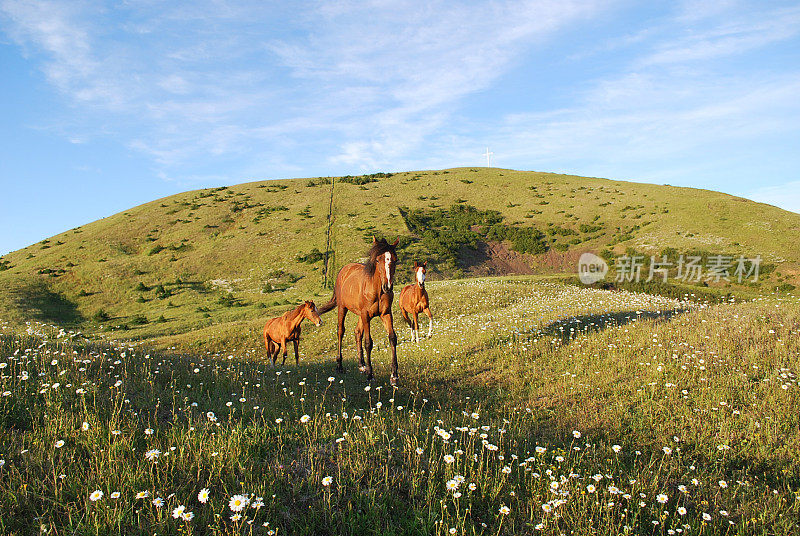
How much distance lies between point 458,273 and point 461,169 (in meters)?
68.5

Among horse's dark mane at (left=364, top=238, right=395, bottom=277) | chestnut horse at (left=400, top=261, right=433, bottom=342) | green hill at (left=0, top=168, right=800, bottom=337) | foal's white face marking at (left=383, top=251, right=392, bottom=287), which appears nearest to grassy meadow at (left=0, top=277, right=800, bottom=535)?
foal's white face marking at (left=383, top=251, right=392, bottom=287)

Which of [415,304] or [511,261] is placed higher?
[511,261]

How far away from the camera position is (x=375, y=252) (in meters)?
10.4

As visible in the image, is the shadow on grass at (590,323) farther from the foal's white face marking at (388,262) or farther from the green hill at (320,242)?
the green hill at (320,242)

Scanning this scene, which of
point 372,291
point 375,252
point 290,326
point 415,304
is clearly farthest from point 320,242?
point 375,252

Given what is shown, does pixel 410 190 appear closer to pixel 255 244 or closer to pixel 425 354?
pixel 255 244

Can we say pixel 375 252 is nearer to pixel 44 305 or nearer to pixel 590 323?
pixel 590 323

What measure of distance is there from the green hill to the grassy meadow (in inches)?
1079

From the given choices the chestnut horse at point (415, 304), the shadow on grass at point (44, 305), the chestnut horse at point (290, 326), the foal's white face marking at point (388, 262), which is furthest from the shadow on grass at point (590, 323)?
the shadow on grass at point (44, 305)

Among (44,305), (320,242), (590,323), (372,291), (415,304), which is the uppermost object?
(320,242)

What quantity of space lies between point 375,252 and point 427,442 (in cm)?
504

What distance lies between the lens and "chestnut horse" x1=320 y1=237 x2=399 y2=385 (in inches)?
394

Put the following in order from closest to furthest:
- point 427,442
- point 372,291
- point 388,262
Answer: point 427,442 → point 388,262 → point 372,291

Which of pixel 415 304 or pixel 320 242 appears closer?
pixel 415 304
